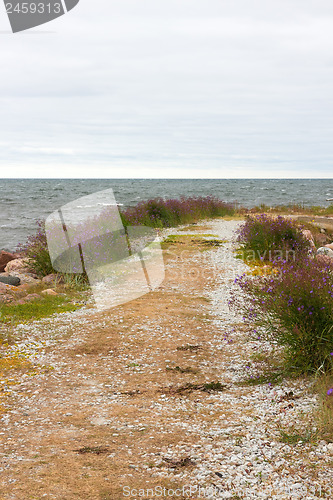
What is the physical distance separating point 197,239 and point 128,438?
42.6ft

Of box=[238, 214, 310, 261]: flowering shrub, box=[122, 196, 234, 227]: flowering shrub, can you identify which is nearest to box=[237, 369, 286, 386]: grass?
box=[238, 214, 310, 261]: flowering shrub

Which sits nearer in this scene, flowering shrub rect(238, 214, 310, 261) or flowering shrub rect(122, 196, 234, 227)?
flowering shrub rect(238, 214, 310, 261)

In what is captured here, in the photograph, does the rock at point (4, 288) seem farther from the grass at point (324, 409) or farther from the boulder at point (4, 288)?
the grass at point (324, 409)

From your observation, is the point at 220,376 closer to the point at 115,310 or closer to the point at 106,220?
the point at 115,310

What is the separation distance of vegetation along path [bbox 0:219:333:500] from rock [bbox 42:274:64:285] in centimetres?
243

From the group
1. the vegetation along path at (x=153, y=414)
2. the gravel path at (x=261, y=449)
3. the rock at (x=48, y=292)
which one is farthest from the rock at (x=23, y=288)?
the gravel path at (x=261, y=449)

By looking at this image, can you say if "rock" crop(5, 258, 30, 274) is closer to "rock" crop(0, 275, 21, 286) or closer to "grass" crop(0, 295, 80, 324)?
"rock" crop(0, 275, 21, 286)

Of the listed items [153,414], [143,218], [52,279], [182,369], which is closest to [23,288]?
[52,279]

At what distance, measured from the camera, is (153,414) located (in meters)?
4.91

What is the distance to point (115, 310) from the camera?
29.2 ft

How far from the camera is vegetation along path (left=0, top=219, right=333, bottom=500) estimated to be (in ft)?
11.9

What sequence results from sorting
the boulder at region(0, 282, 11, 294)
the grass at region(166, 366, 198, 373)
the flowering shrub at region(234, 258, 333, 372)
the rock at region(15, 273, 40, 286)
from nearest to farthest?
1. the flowering shrub at region(234, 258, 333, 372)
2. the grass at region(166, 366, 198, 373)
3. the boulder at region(0, 282, 11, 294)
4. the rock at region(15, 273, 40, 286)

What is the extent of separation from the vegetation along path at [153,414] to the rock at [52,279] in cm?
243

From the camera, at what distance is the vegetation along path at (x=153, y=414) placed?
362 centimetres
